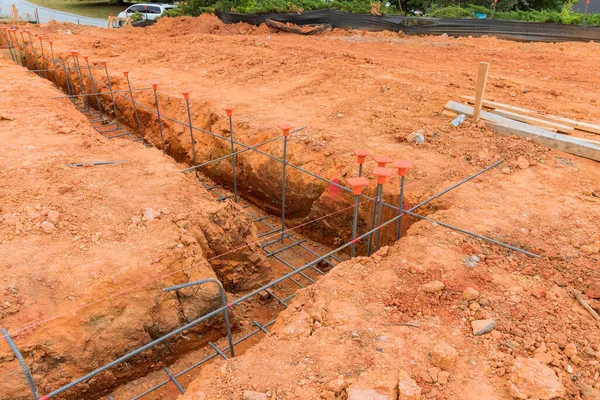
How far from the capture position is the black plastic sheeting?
1452cm

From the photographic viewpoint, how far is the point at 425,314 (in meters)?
3.63

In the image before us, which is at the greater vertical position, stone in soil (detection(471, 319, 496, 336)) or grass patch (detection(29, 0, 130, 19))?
grass patch (detection(29, 0, 130, 19))

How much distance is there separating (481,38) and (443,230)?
13.7 m

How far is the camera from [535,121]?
7.34 metres

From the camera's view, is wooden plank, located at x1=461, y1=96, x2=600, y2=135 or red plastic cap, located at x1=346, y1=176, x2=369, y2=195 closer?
red plastic cap, located at x1=346, y1=176, x2=369, y2=195

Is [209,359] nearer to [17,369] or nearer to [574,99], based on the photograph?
[17,369]

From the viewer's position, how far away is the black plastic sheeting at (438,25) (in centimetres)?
1452

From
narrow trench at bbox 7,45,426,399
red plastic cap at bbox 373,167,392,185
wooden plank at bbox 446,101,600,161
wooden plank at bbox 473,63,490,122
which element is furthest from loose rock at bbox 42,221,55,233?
wooden plank at bbox 446,101,600,161

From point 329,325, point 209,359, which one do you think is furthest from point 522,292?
point 209,359

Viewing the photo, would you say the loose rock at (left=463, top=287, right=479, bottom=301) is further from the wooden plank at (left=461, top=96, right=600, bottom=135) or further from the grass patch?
the grass patch

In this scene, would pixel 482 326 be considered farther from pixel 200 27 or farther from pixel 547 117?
pixel 200 27

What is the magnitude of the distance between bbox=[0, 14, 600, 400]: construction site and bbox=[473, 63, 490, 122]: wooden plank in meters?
0.03

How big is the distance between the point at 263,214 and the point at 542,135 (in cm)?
510

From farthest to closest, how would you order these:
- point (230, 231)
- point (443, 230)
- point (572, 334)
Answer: point (230, 231) → point (443, 230) → point (572, 334)
